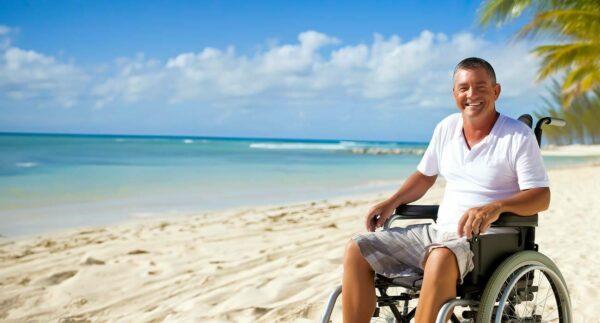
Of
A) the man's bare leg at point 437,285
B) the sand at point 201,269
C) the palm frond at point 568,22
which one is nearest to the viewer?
the man's bare leg at point 437,285

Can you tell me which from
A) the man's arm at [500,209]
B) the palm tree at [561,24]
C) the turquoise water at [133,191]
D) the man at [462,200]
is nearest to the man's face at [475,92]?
the man at [462,200]

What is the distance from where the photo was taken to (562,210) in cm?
747

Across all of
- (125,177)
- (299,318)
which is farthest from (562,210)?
(125,177)

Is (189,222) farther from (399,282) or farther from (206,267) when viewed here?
(399,282)

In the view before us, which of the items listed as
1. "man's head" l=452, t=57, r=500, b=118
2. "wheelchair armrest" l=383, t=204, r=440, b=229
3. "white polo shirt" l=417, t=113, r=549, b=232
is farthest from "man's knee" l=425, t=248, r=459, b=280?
"man's head" l=452, t=57, r=500, b=118

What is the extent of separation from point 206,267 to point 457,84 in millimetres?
2865

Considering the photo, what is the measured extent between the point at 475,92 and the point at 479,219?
53cm

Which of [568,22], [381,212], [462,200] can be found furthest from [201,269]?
[568,22]

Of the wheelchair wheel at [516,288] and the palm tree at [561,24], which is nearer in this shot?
the wheelchair wheel at [516,288]

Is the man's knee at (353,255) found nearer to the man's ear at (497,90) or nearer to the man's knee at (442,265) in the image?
the man's knee at (442,265)

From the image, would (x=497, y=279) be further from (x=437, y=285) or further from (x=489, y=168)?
(x=489, y=168)

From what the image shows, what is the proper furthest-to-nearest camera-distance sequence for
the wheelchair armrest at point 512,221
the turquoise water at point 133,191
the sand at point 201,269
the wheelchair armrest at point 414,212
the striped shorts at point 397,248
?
the turquoise water at point 133,191
the sand at point 201,269
the wheelchair armrest at point 414,212
the striped shorts at point 397,248
the wheelchair armrest at point 512,221

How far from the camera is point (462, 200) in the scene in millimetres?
2322

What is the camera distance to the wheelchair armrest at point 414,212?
8.15 feet
